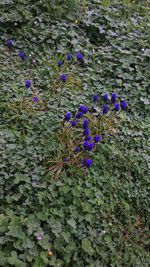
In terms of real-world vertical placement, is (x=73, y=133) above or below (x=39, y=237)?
above

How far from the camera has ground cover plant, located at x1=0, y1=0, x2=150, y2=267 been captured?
2.23m

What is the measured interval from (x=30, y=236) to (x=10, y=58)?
6.69ft

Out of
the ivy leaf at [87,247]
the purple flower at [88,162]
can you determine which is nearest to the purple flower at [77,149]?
the purple flower at [88,162]

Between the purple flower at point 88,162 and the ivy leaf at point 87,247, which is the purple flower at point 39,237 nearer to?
the ivy leaf at point 87,247

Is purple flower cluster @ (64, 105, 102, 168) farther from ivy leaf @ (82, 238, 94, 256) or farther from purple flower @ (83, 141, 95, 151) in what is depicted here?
ivy leaf @ (82, 238, 94, 256)

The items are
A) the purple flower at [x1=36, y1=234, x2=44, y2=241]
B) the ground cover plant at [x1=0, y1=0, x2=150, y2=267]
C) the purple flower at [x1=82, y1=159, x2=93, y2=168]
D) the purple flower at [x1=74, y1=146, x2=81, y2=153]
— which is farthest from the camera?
the purple flower at [x1=74, y1=146, x2=81, y2=153]

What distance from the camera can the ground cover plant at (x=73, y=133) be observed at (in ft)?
7.30

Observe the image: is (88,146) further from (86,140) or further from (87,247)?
(87,247)

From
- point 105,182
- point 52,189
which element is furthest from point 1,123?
point 105,182

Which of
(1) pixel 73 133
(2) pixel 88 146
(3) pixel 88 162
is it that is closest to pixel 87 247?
(3) pixel 88 162

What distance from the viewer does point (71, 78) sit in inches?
138

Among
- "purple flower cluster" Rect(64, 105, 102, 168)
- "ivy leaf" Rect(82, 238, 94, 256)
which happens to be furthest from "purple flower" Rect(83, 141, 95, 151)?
"ivy leaf" Rect(82, 238, 94, 256)

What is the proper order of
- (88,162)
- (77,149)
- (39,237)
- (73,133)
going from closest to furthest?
(39,237), (88,162), (77,149), (73,133)

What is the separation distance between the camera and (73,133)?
2.85 meters
